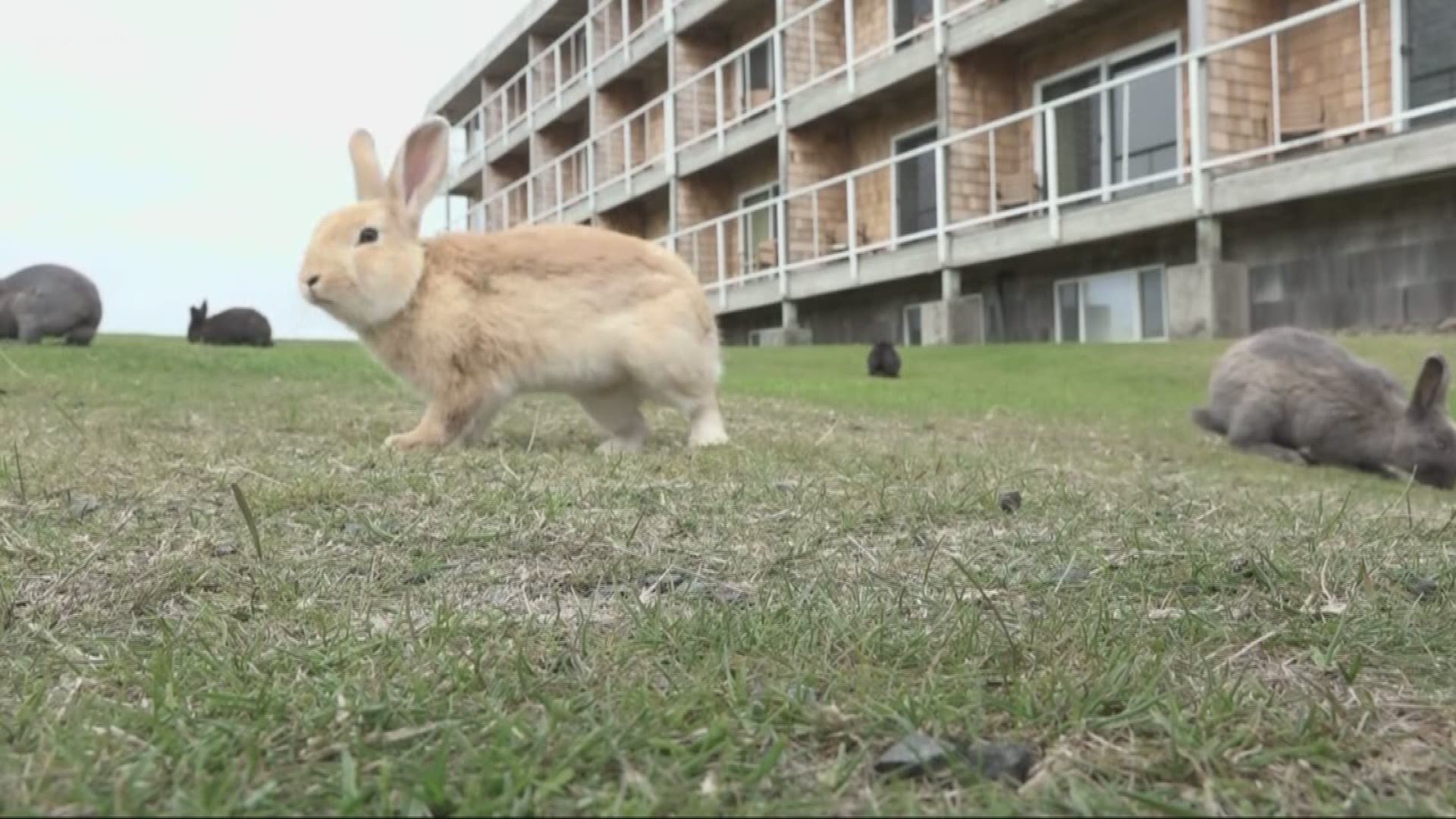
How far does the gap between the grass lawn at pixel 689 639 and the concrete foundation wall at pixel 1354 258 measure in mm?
9025

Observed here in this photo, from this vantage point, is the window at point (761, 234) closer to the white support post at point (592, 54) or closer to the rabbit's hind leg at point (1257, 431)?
the white support post at point (592, 54)

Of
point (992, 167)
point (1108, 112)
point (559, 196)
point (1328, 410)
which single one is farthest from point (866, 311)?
point (1328, 410)

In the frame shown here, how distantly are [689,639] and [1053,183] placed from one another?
1377 centimetres

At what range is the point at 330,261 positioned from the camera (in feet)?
15.3

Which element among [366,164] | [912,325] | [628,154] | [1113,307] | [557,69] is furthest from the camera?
[557,69]

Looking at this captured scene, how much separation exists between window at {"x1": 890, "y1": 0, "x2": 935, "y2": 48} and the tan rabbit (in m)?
15.3

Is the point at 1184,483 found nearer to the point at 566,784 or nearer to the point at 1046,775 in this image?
the point at 1046,775

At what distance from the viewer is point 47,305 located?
11.3 meters

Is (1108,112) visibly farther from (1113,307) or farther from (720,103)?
(720,103)

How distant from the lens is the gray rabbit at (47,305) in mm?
11289

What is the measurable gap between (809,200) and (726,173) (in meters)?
5.18

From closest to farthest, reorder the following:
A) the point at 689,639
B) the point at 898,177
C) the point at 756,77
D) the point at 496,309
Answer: the point at 689,639 → the point at 496,309 → the point at 898,177 → the point at 756,77

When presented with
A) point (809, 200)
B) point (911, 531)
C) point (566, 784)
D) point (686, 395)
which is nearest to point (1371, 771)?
point (566, 784)

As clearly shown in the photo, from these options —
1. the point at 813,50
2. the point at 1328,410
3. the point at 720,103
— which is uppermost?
Result: the point at 813,50
